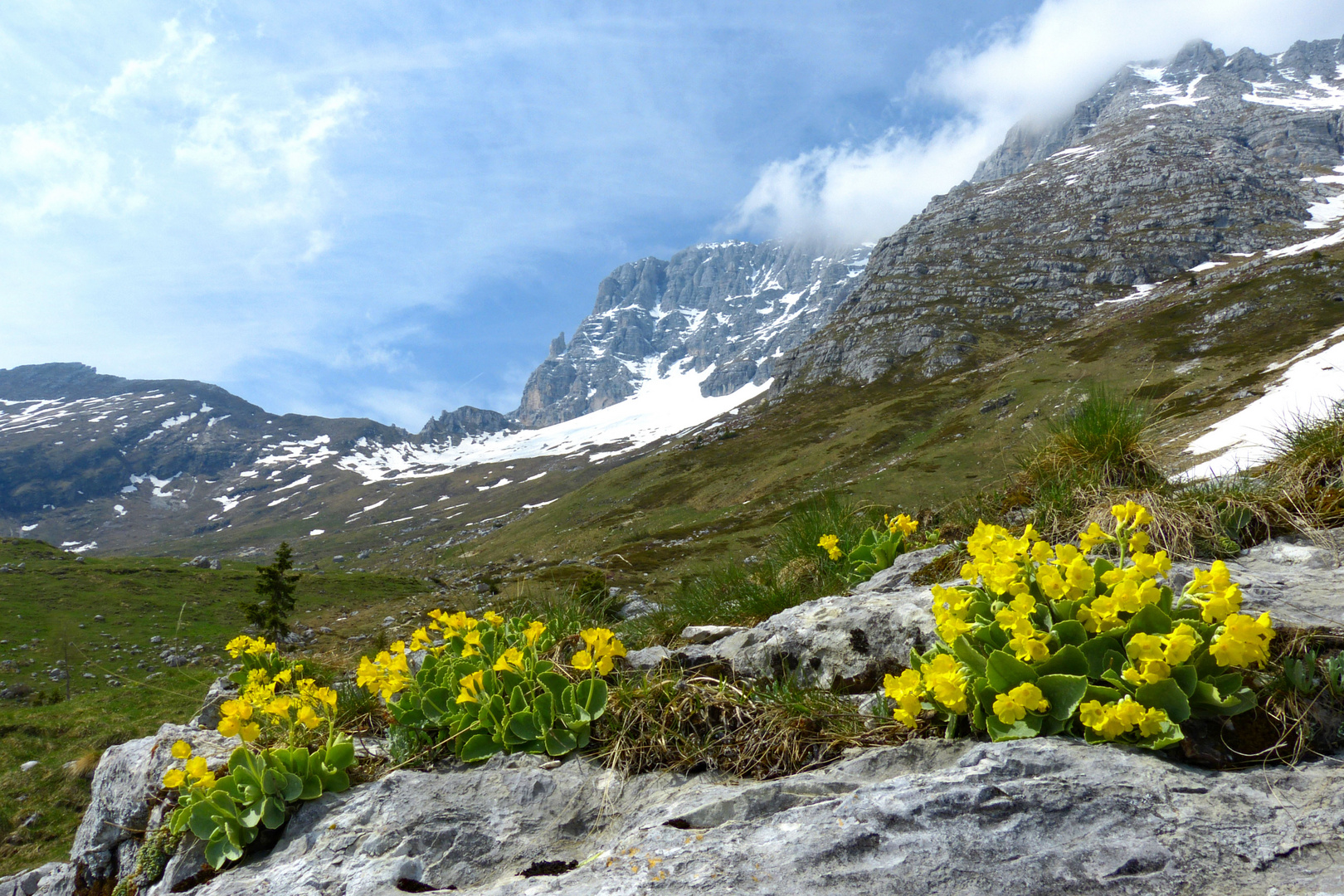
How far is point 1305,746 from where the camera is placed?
Result: 2.65 meters

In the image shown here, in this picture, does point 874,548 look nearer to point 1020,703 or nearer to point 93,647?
point 1020,703

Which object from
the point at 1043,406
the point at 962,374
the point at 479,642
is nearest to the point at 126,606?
the point at 479,642

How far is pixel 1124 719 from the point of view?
270 cm

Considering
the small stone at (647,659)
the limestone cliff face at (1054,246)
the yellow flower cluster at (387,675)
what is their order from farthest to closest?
the limestone cliff face at (1054,246) < the small stone at (647,659) < the yellow flower cluster at (387,675)

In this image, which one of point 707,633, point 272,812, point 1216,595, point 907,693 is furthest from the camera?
point 707,633

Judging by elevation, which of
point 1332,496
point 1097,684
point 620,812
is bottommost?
point 620,812

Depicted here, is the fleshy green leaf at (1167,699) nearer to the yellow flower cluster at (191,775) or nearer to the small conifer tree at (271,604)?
the yellow flower cluster at (191,775)

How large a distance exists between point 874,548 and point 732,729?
345cm

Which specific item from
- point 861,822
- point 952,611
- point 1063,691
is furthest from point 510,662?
point 1063,691

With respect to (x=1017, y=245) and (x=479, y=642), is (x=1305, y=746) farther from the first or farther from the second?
(x=1017, y=245)

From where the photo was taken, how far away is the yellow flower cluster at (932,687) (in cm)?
307

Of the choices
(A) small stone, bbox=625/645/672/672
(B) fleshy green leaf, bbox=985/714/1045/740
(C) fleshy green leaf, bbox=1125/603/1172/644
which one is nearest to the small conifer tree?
(A) small stone, bbox=625/645/672/672

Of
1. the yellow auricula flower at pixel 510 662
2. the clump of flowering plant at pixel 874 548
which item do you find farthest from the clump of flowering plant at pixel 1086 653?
the clump of flowering plant at pixel 874 548

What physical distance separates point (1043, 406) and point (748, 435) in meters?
55.4
